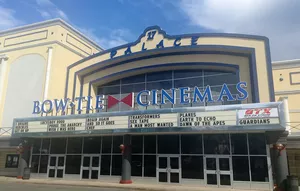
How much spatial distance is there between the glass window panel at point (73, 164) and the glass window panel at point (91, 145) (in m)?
0.94

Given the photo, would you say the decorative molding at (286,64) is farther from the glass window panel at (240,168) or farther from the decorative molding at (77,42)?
the decorative molding at (77,42)

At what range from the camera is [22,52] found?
28.9m

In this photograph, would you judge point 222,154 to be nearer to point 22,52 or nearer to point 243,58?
point 243,58

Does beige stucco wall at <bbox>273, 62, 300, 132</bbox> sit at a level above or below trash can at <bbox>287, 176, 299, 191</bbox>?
above

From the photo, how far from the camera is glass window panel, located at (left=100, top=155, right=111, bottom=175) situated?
2264 cm

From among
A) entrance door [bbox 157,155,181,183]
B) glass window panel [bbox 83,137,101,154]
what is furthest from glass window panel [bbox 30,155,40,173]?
entrance door [bbox 157,155,181,183]

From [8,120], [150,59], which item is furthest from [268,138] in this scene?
[8,120]

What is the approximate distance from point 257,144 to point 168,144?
6071mm

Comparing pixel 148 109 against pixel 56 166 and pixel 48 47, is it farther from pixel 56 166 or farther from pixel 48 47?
pixel 48 47

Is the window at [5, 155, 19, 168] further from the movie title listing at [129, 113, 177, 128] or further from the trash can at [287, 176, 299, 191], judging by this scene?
the trash can at [287, 176, 299, 191]

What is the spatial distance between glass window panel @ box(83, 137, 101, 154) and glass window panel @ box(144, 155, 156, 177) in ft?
13.6

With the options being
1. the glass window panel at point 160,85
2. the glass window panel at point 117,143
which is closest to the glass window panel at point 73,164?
the glass window panel at point 117,143

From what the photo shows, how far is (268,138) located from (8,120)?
22392mm

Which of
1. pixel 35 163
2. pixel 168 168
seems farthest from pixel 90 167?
pixel 168 168
